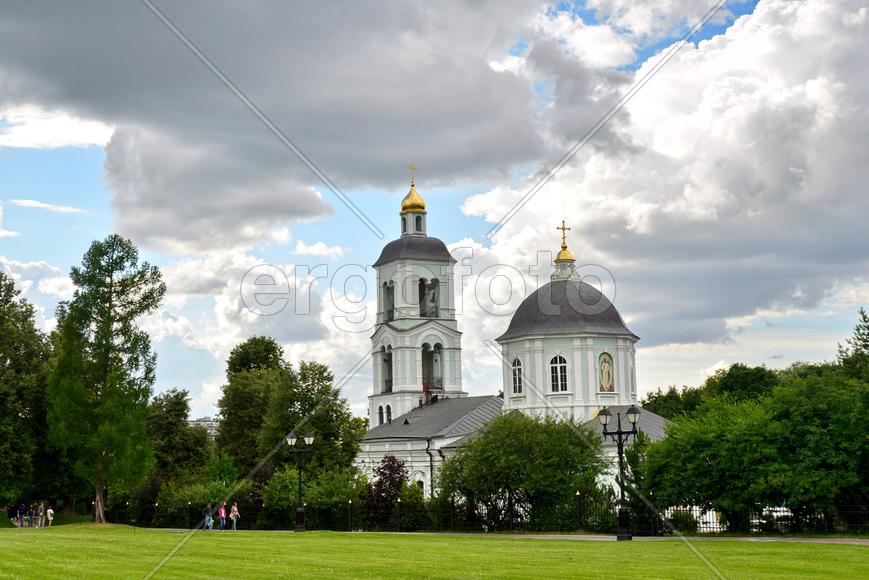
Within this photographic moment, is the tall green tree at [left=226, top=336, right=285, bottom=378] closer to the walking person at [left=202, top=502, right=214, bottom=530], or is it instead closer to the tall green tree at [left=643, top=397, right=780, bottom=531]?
the walking person at [left=202, top=502, right=214, bottom=530]

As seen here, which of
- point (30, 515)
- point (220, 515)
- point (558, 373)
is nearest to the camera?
point (220, 515)

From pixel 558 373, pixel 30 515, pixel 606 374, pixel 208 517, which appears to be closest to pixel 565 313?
pixel 558 373

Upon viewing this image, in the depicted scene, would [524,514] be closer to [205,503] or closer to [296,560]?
[205,503]

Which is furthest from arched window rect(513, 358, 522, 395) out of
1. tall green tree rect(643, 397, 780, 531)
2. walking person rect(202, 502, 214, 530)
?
tall green tree rect(643, 397, 780, 531)

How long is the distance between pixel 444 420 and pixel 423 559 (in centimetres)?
5330

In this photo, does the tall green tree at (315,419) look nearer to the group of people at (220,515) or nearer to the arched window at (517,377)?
the group of people at (220,515)

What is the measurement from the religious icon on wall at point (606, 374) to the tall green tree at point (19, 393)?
32.3m

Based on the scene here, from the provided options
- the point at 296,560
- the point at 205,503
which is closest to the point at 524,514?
the point at 205,503

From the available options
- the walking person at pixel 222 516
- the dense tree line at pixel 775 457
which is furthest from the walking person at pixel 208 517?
the dense tree line at pixel 775 457

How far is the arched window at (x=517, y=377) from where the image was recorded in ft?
209

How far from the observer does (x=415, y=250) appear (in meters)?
84.8

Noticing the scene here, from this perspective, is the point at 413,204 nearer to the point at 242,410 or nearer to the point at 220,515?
the point at 242,410

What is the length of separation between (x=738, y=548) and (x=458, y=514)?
16.8 m

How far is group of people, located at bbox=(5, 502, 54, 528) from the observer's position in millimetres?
53562
